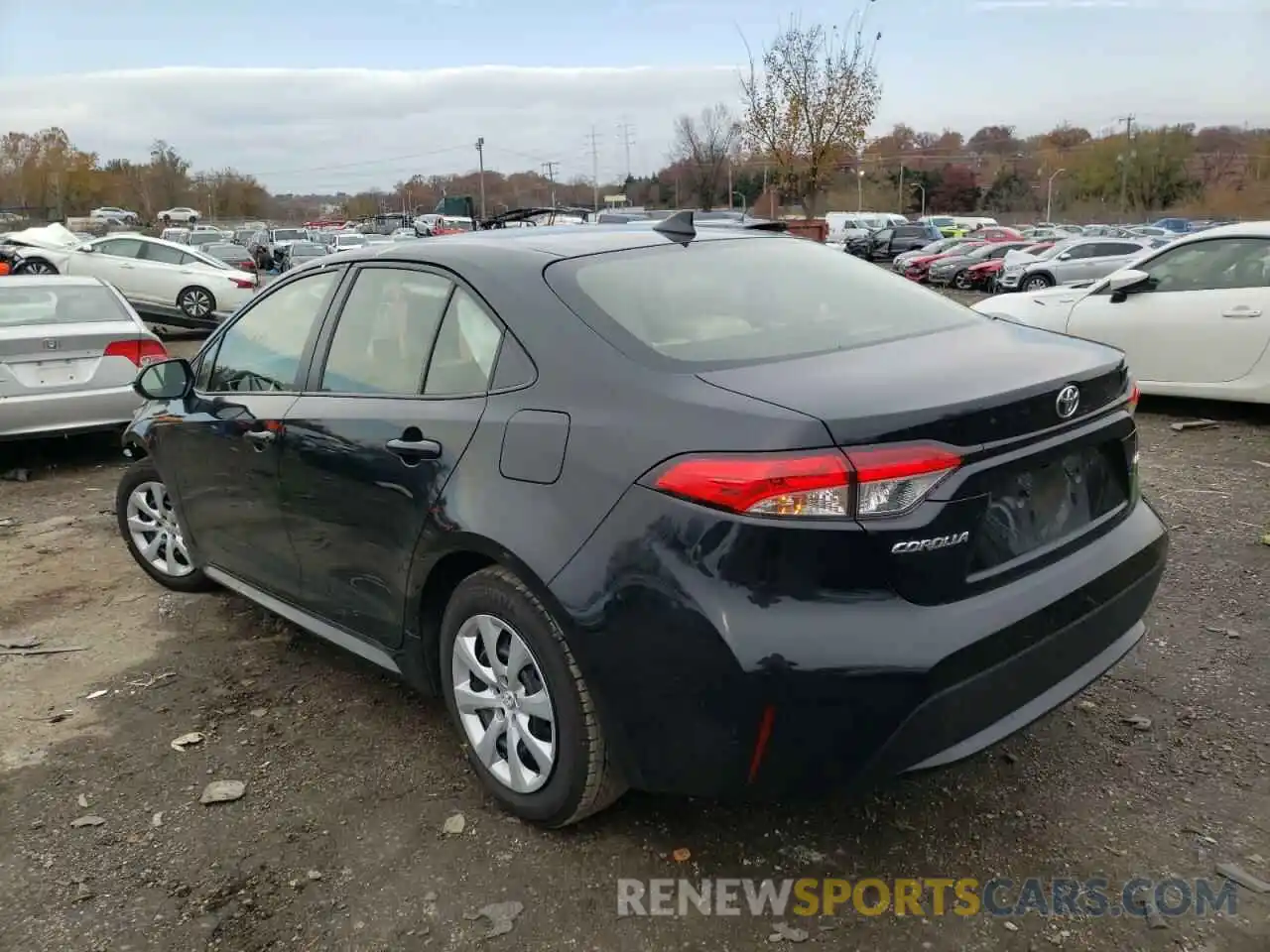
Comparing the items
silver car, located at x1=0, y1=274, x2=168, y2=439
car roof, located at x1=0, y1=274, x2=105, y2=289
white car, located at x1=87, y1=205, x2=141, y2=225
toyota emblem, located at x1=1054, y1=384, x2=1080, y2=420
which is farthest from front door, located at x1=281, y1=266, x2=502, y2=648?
white car, located at x1=87, y1=205, x2=141, y2=225

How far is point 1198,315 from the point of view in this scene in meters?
7.43

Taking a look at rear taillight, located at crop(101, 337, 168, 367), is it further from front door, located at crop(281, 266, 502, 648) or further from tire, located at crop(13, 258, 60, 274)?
tire, located at crop(13, 258, 60, 274)

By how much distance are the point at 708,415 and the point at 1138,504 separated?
59.2 inches

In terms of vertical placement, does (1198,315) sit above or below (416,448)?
below

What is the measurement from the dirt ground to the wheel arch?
38cm

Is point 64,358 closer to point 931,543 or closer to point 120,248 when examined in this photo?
point 931,543

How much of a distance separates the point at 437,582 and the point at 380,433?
495mm

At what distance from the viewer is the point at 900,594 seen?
221 centimetres

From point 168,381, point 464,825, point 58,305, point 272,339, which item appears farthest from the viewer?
point 58,305

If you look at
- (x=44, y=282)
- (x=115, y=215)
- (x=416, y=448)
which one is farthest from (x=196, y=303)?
(x=115, y=215)

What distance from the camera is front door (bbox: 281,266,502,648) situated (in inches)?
114

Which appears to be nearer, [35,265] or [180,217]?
[35,265]

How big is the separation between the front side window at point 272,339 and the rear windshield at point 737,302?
1171 mm

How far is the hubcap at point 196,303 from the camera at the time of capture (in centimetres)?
1697
